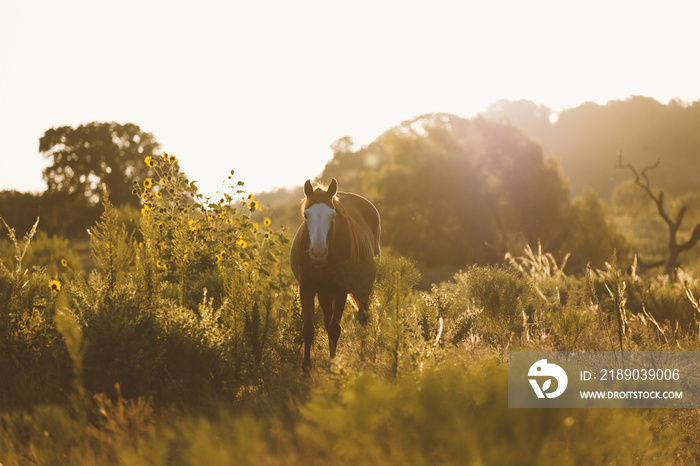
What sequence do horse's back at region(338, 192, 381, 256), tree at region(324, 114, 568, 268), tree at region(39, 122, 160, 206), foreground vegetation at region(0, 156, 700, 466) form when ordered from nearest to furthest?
foreground vegetation at region(0, 156, 700, 466) → horse's back at region(338, 192, 381, 256) → tree at region(39, 122, 160, 206) → tree at region(324, 114, 568, 268)

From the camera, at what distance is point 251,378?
5.04 meters

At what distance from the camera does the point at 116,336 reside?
4.45 meters

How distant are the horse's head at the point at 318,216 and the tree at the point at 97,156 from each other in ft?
54.2

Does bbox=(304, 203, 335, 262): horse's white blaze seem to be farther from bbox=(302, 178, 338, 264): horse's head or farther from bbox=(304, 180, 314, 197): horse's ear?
bbox=(304, 180, 314, 197): horse's ear

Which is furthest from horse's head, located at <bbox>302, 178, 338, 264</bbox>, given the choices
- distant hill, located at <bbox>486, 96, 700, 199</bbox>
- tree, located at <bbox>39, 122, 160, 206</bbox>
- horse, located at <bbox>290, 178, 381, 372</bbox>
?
distant hill, located at <bbox>486, 96, 700, 199</bbox>

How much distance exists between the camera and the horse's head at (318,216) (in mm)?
5797

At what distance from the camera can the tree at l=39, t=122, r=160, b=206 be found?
21.5 meters

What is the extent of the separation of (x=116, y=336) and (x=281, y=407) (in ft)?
4.66

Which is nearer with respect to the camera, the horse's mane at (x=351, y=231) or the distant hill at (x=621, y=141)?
the horse's mane at (x=351, y=231)

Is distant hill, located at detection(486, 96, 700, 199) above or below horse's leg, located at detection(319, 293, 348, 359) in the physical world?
above

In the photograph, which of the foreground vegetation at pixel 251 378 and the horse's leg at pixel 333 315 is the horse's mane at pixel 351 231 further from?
the foreground vegetation at pixel 251 378

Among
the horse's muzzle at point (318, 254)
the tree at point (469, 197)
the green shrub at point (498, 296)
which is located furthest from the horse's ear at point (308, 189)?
the tree at point (469, 197)

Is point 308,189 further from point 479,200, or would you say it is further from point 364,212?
point 479,200

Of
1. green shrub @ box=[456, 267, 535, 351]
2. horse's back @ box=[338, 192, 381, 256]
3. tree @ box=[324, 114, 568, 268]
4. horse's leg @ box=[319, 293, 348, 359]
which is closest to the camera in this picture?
horse's leg @ box=[319, 293, 348, 359]
